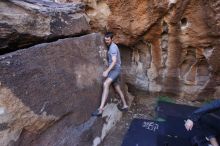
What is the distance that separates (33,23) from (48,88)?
1114 mm

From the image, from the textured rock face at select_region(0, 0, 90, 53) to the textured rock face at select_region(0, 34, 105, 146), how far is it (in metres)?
0.32

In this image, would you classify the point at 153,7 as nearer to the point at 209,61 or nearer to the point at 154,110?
the point at 209,61

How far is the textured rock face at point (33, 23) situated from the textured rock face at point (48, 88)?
32 cm

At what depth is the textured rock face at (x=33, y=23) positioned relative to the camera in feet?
13.1

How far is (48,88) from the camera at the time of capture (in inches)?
149

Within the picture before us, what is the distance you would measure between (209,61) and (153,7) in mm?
1598

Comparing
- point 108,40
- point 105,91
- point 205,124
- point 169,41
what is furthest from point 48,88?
point 169,41

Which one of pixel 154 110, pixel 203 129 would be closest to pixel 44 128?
pixel 203 129

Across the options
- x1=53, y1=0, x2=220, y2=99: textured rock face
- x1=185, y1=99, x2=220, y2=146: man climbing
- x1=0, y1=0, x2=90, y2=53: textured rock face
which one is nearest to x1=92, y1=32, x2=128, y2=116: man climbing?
x1=0, y1=0, x2=90, y2=53: textured rock face

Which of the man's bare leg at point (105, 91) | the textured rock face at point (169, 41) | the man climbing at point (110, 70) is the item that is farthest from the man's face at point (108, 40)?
the textured rock face at point (169, 41)

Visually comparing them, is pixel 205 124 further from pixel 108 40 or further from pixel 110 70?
pixel 108 40

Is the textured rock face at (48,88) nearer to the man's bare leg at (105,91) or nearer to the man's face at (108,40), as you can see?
the man's bare leg at (105,91)

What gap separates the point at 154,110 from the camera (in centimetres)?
608

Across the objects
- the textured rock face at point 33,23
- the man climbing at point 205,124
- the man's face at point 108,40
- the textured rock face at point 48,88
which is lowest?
the man climbing at point 205,124
